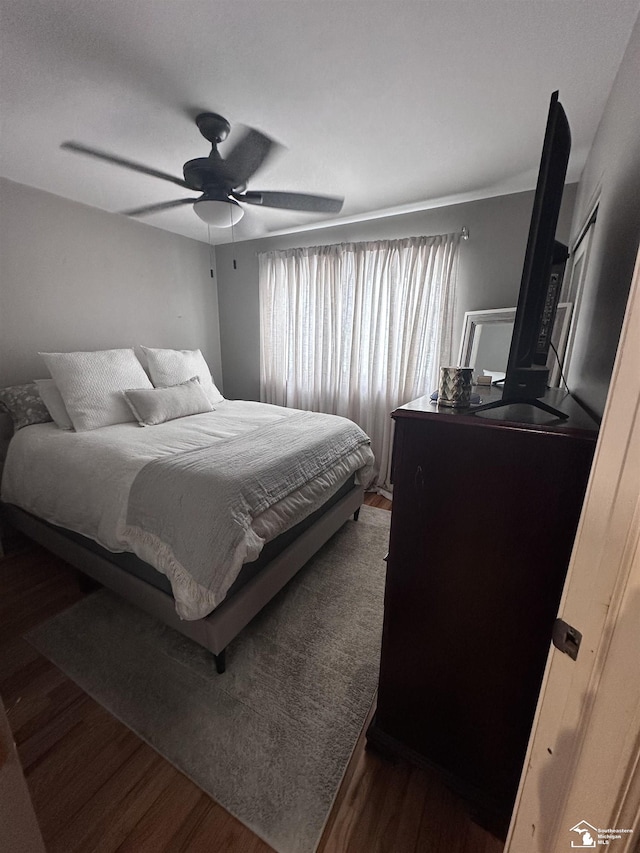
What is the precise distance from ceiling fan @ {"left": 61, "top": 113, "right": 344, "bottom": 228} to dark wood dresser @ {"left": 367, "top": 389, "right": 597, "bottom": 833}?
1676 millimetres

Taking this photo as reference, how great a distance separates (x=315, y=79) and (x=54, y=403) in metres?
2.37

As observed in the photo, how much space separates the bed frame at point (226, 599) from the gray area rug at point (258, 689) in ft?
0.44

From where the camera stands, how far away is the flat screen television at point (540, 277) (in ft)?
2.62

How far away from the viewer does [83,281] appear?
2.74 meters

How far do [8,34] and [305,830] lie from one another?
2.84m

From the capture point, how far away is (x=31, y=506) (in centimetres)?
191

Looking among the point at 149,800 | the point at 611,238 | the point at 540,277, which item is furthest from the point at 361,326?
the point at 149,800

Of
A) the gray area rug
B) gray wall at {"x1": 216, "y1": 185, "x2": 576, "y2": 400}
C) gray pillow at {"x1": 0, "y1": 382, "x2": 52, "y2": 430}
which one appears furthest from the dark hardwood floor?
gray wall at {"x1": 216, "y1": 185, "x2": 576, "y2": 400}

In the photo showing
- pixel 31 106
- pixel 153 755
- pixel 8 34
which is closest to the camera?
pixel 153 755

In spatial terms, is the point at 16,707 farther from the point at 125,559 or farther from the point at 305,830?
the point at 305,830

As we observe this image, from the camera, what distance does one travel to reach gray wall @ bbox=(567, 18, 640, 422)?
93 centimetres

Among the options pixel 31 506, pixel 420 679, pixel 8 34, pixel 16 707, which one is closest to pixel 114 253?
pixel 8 34

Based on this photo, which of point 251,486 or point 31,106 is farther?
point 31,106

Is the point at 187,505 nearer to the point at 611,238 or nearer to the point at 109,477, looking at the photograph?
the point at 109,477
